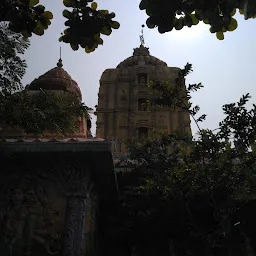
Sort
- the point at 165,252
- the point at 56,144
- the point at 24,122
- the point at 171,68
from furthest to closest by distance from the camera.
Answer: the point at 171,68 < the point at 165,252 < the point at 56,144 < the point at 24,122

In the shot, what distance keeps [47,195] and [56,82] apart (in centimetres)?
975

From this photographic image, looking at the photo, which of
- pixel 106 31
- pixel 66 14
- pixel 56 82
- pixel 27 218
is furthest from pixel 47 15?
pixel 56 82

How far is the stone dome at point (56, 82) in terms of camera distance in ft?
51.3

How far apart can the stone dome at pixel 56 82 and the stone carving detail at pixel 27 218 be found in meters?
8.96

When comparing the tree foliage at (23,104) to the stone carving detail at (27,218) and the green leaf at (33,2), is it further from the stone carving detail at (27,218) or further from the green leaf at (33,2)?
the green leaf at (33,2)

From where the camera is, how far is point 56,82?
15.9 m

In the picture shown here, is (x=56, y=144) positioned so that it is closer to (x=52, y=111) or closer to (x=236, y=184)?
(x=52, y=111)

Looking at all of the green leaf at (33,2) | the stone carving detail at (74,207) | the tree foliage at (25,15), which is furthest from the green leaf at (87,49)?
the stone carving detail at (74,207)

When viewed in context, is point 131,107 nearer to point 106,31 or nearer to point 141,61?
point 141,61

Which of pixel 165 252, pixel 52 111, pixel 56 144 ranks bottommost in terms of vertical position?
pixel 165 252

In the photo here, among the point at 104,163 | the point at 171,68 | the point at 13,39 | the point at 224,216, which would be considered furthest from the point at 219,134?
the point at 171,68

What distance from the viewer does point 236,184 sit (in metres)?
6.67

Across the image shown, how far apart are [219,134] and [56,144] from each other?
2770 millimetres

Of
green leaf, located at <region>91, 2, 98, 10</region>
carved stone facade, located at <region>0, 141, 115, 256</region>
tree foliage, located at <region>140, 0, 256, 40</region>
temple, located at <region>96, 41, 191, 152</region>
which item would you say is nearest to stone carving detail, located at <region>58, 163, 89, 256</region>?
carved stone facade, located at <region>0, 141, 115, 256</region>
